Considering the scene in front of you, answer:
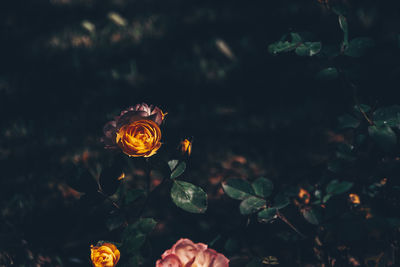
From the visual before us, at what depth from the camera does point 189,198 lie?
76 centimetres

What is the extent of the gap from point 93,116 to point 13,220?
2.23 feet

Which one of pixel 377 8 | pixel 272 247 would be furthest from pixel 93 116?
pixel 377 8

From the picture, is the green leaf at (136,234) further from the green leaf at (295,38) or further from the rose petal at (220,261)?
the green leaf at (295,38)

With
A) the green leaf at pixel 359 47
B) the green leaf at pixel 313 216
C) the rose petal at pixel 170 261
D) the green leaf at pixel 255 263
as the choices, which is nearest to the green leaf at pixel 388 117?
the green leaf at pixel 359 47

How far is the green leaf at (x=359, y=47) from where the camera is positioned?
0.78 meters

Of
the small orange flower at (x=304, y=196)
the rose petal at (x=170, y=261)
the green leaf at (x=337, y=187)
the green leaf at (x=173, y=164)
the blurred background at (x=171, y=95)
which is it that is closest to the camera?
the rose petal at (x=170, y=261)

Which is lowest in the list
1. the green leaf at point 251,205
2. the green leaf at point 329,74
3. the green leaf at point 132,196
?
the green leaf at point 132,196

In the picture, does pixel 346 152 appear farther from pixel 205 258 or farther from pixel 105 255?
pixel 105 255

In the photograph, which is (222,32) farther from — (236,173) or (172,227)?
(172,227)

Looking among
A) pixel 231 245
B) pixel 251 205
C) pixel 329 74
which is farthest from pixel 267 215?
pixel 329 74

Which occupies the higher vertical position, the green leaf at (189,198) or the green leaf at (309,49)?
the green leaf at (309,49)

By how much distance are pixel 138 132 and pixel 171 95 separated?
1093mm

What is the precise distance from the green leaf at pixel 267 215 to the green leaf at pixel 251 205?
2 centimetres

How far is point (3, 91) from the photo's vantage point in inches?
73.7
